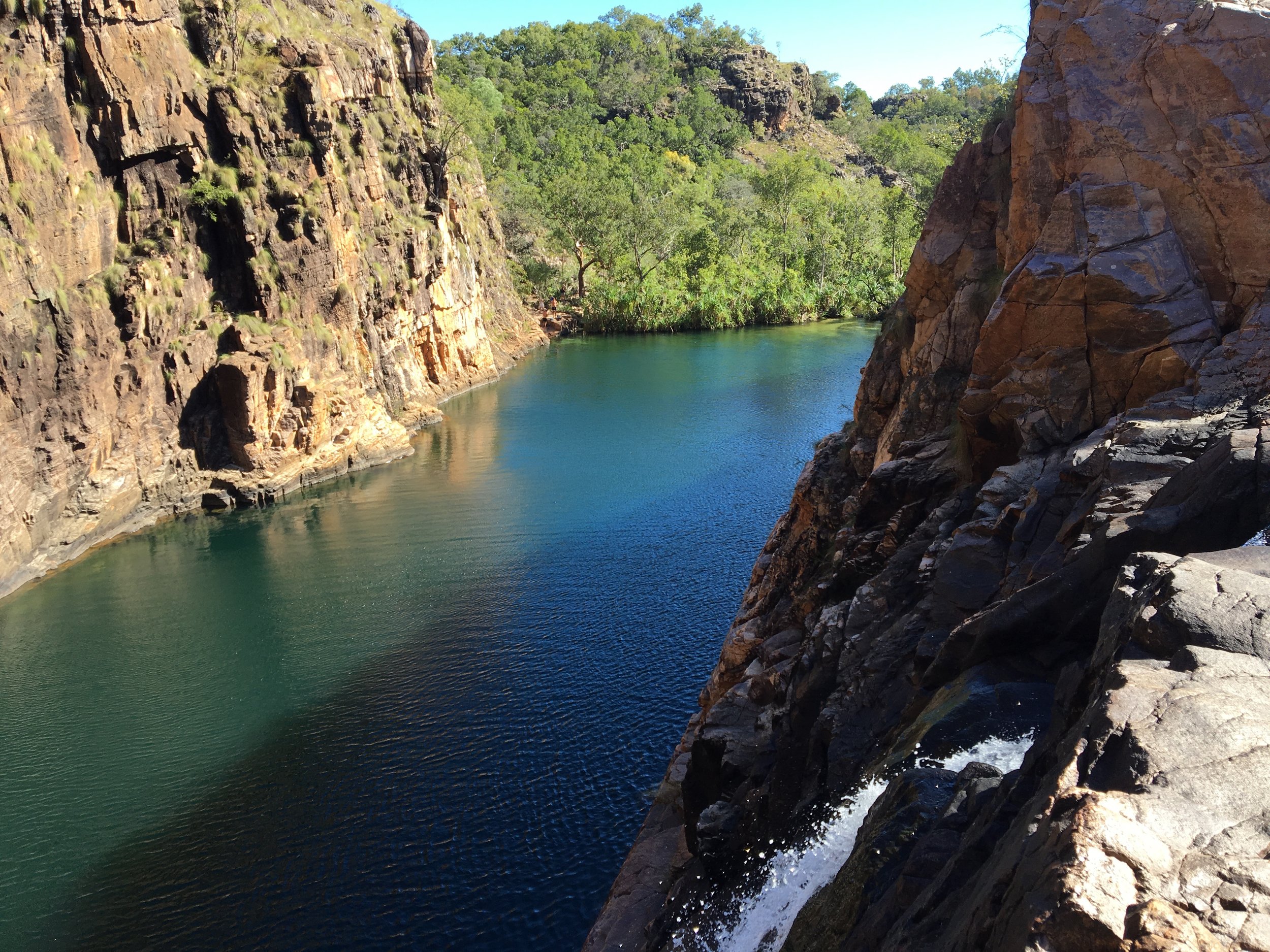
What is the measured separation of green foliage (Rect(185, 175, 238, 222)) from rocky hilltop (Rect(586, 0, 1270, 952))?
26.7 metres

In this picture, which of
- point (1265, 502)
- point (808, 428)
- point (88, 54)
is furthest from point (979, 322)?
point (88, 54)

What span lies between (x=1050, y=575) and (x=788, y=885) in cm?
414

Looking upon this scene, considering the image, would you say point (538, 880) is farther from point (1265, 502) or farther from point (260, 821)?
point (1265, 502)

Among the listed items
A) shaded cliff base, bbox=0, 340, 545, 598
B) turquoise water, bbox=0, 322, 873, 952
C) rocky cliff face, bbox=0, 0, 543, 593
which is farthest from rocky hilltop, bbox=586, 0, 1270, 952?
rocky cliff face, bbox=0, 0, 543, 593

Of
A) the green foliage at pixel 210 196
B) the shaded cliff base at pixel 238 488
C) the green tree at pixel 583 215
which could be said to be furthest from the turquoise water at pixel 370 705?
the green tree at pixel 583 215

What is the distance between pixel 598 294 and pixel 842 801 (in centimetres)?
7087

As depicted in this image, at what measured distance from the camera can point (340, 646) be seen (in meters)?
23.3

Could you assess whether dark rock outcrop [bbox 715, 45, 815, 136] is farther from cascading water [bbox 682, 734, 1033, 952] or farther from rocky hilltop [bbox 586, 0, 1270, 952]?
cascading water [bbox 682, 734, 1033, 952]

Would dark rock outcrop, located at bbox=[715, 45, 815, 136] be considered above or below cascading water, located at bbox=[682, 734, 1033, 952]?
above

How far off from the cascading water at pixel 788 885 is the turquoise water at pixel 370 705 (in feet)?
14.5

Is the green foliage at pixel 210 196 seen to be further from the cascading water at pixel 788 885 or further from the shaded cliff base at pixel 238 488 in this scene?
the cascading water at pixel 788 885

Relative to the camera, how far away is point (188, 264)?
115 ft

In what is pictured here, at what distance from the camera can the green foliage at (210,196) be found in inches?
1390

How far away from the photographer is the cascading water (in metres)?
9.75
